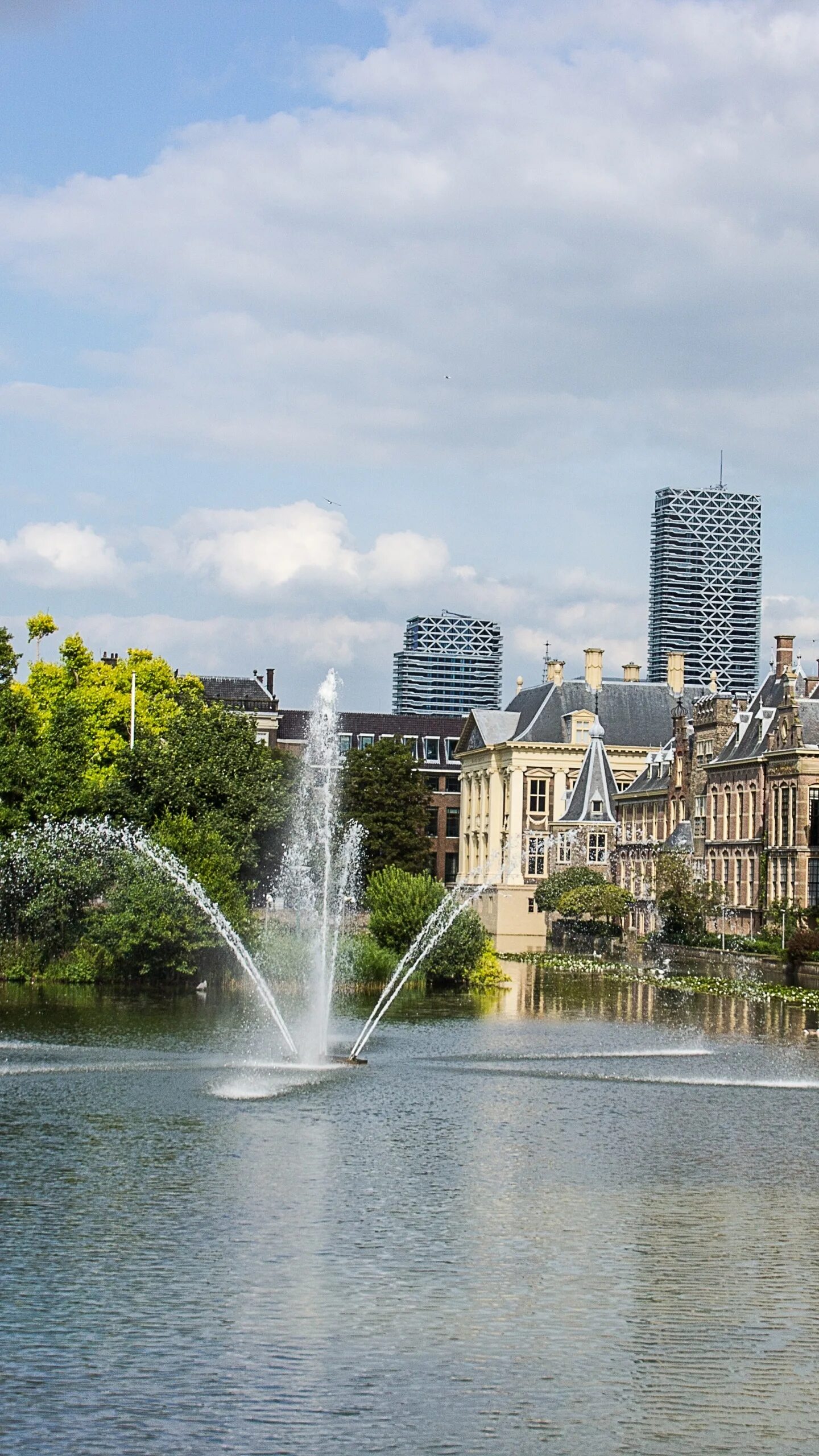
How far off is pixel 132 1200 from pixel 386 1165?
5156 mm

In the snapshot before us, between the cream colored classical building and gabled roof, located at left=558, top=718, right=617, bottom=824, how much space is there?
8.90ft

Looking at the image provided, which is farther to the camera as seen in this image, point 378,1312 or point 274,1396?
point 378,1312

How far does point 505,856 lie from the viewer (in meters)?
145

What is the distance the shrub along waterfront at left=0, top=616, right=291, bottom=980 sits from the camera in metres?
67.9

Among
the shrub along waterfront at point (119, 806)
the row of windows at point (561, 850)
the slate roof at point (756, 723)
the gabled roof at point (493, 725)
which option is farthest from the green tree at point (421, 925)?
the gabled roof at point (493, 725)

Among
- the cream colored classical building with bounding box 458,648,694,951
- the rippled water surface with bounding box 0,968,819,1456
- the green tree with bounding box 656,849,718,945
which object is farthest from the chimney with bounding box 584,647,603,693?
the rippled water surface with bounding box 0,968,819,1456

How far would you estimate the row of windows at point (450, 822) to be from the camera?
17138 cm

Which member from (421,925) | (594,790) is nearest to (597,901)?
(594,790)

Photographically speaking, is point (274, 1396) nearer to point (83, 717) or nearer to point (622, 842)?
point (83, 717)

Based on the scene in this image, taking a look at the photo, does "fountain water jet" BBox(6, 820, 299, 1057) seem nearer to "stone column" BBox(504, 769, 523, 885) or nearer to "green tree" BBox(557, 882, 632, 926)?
"green tree" BBox(557, 882, 632, 926)

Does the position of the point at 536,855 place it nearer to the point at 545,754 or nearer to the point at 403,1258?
the point at 545,754

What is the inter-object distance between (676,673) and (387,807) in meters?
39.5

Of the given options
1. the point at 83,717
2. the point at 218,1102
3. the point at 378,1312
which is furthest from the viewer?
the point at 83,717

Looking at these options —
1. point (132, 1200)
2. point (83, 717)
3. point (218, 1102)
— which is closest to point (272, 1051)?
point (218, 1102)
